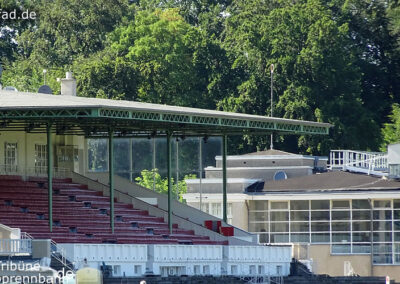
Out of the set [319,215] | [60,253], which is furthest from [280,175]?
[60,253]

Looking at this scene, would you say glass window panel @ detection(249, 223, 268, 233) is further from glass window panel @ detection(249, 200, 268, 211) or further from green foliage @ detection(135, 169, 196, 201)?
green foliage @ detection(135, 169, 196, 201)

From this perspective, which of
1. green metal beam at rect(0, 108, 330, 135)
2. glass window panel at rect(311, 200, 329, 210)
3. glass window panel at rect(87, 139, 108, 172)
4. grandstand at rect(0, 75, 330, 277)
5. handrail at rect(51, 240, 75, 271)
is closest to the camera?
handrail at rect(51, 240, 75, 271)

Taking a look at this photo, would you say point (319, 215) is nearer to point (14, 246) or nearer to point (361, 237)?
point (361, 237)

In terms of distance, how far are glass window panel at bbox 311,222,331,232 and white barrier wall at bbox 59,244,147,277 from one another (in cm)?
1879

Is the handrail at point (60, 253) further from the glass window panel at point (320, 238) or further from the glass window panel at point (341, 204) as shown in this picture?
the glass window panel at point (341, 204)

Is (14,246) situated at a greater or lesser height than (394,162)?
lesser

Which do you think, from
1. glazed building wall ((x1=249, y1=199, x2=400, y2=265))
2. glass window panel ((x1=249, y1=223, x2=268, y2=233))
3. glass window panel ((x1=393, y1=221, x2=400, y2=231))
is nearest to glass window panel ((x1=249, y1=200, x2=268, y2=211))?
glazed building wall ((x1=249, y1=199, x2=400, y2=265))

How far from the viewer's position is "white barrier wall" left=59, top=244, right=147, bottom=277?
47.9 meters

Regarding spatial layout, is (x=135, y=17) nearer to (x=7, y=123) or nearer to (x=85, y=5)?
(x=85, y=5)

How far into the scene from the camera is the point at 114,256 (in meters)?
50.2

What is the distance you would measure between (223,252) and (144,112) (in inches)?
301

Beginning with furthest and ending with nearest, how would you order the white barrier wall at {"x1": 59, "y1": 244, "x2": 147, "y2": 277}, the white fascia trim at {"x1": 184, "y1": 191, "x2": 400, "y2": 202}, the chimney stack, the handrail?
the white fascia trim at {"x1": 184, "y1": 191, "x2": 400, "y2": 202} < the chimney stack < the white barrier wall at {"x1": 59, "y1": 244, "x2": 147, "y2": 277} < the handrail

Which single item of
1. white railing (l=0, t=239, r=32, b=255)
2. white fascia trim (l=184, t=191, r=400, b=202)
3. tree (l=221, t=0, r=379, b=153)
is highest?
tree (l=221, t=0, r=379, b=153)

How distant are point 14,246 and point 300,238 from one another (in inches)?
1023
